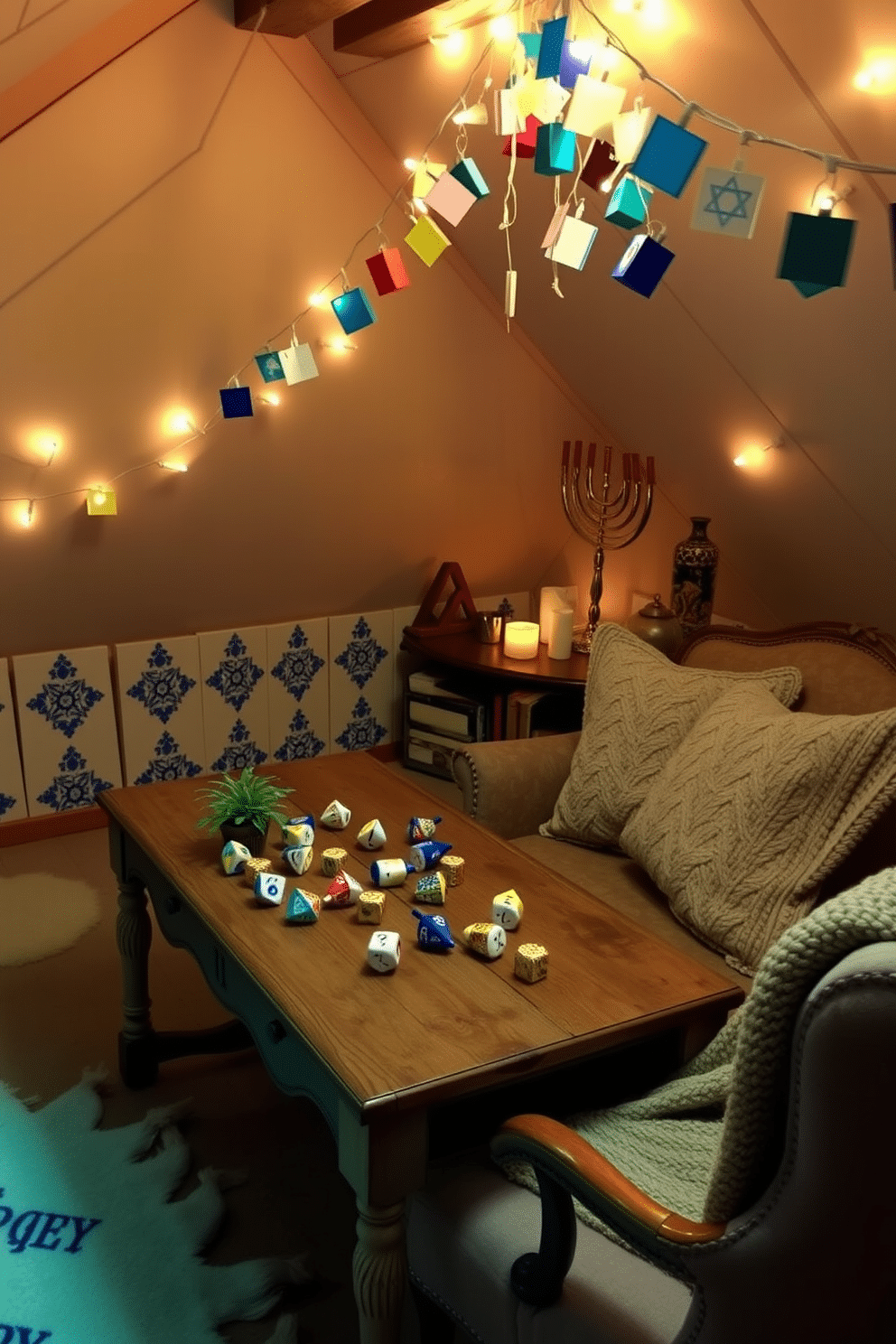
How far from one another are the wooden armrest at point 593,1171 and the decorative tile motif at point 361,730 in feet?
8.41

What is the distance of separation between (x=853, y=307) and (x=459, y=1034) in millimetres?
1600

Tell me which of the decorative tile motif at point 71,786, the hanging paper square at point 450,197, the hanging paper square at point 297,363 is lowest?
the decorative tile motif at point 71,786

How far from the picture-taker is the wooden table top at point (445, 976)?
1.46 metres

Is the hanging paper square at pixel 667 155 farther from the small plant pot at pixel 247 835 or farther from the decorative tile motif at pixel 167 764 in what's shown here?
the decorative tile motif at pixel 167 764

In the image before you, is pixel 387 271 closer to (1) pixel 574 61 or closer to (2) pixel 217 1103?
(1) pixel 574 61

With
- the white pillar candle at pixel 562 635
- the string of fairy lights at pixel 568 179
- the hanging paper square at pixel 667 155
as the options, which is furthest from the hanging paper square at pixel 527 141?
the white pillar candle at pixel 562 635

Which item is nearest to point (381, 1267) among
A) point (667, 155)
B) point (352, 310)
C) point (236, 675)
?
point (667, 155)

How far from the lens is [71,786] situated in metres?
3.45

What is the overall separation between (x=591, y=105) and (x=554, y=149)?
151 mm

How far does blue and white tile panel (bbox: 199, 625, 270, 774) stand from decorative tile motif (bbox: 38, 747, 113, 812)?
36 cm

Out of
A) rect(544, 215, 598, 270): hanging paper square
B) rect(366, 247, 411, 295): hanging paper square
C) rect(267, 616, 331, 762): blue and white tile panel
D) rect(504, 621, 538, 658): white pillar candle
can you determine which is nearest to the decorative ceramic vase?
rect(504, 621, 538, 658): white pillar candle

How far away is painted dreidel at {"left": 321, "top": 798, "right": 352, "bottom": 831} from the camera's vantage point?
Result: 6.93 ft

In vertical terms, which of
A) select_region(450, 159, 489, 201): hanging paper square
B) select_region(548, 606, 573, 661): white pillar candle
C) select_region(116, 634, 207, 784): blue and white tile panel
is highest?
select_region(450, 159, 489, 201): hanging paper square

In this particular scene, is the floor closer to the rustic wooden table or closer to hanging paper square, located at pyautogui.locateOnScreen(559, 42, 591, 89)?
the rustic wooden table
